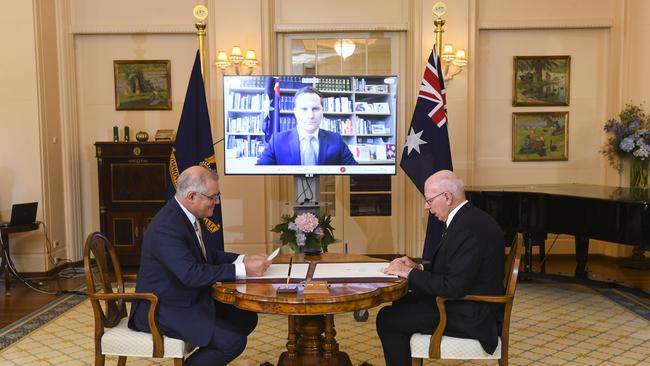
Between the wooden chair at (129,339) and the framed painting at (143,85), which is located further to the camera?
the framed painting at (143,85)

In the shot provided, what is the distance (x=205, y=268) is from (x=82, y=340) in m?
2.40

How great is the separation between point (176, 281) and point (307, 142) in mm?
3128

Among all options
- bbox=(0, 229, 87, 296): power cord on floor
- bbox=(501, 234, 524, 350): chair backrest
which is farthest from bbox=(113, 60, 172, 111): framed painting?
bbox=(501, 234, 524, 350): chair backrest

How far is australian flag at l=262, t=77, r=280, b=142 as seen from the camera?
6.39 metres

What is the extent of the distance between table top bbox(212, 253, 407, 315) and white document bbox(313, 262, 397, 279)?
0.42ft

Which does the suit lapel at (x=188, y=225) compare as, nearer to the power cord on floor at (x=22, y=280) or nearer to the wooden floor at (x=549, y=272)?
the wooden floor at (x=549, y=272)

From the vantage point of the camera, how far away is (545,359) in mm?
4641

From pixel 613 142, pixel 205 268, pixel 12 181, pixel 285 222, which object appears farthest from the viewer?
pixel 613 142

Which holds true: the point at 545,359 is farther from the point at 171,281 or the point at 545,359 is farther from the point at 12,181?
the point at 12,181

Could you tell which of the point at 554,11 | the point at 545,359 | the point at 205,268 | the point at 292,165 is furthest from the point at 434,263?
the point at 554,11

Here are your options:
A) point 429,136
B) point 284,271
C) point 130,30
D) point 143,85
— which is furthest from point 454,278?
point 130,30

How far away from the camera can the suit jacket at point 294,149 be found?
6391 millimetres

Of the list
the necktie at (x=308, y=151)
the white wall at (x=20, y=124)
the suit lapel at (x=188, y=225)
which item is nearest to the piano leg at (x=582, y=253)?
the necktie at (x=308, y=151)

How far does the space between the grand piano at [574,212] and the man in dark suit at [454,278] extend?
104 inches
